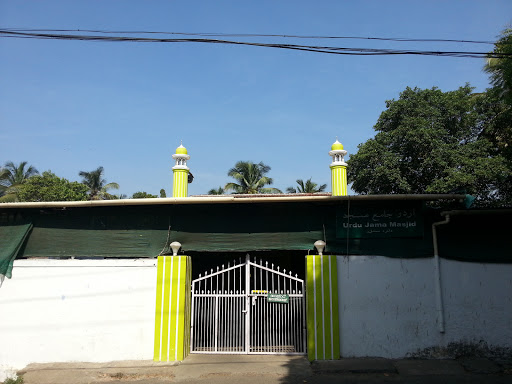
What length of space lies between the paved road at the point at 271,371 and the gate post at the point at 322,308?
9.4 inches

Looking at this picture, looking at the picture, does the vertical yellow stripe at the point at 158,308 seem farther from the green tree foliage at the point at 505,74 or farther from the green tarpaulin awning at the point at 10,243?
the green tree foliage at the point at 505,74

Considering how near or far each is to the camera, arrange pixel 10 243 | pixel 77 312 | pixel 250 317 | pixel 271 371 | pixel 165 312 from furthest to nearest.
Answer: pixel 10 243, pixel 250 317, pixel 77 312, pixel 165 312, pixel 271 371

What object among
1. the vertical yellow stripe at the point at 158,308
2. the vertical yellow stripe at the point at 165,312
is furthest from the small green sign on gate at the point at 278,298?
the vertical yellow stripe at the point at 158,308

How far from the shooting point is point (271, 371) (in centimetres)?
689

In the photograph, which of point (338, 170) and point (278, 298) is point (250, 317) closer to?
point (278, 298)

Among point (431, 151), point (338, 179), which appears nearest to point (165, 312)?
point (338, 179)

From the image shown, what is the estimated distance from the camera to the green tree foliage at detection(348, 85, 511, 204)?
16.8 meters

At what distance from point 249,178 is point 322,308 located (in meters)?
25.4

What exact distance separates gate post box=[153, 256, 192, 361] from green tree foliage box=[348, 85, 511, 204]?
12780mm

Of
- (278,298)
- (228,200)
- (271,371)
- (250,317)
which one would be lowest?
(271,371)

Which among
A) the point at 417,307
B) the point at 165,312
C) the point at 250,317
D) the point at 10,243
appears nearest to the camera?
the point at 417,307

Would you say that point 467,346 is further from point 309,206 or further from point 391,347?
point 309,206

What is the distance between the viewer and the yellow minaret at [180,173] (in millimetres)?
11625

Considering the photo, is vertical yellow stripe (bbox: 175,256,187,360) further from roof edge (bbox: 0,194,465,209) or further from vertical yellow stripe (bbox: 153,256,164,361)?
roof edge (bbox: 0,194,465,209)
